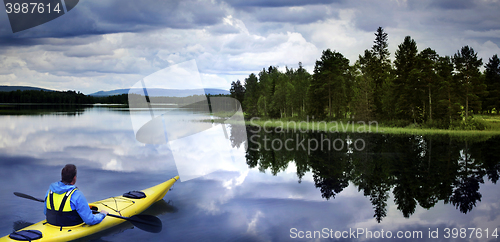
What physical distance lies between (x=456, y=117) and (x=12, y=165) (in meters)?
43.1

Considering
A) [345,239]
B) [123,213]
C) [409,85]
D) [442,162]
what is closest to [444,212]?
[345,239]

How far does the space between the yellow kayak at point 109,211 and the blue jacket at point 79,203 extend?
0.28 m

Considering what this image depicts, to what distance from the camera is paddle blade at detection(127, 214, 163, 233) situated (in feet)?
30.3

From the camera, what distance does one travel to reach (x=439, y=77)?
122ft

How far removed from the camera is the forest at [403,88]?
3684 centimetres

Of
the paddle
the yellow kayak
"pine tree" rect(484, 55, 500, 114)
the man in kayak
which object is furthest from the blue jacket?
"pine tree" rect(484, 55, 500, 114)

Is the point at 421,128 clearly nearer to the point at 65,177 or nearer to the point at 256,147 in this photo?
the point at 256,147

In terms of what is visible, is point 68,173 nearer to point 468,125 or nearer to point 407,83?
point 407,83

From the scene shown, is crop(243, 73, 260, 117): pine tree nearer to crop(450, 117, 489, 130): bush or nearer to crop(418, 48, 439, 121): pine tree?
crop(418, 48, 439, 121): pine tree

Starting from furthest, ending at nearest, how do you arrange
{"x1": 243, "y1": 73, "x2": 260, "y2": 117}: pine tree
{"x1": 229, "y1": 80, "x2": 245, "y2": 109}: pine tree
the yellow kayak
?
{"x1": 229, "y1": 80, "x2": 245, "y2": 109}: pine tree → {"x1": 243, "y1": 73, "x2": 260, "y2": 117}: pine tree → the yellow kayak

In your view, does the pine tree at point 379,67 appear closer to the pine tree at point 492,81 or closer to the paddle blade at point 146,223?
the pine tree at point 492,81

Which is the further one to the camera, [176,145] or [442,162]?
[176,145]

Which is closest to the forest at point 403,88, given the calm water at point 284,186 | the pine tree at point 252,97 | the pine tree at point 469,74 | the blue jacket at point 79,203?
the pine tree at point 469,74

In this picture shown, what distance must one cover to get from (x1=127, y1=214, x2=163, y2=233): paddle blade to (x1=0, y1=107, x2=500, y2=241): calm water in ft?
0.67
